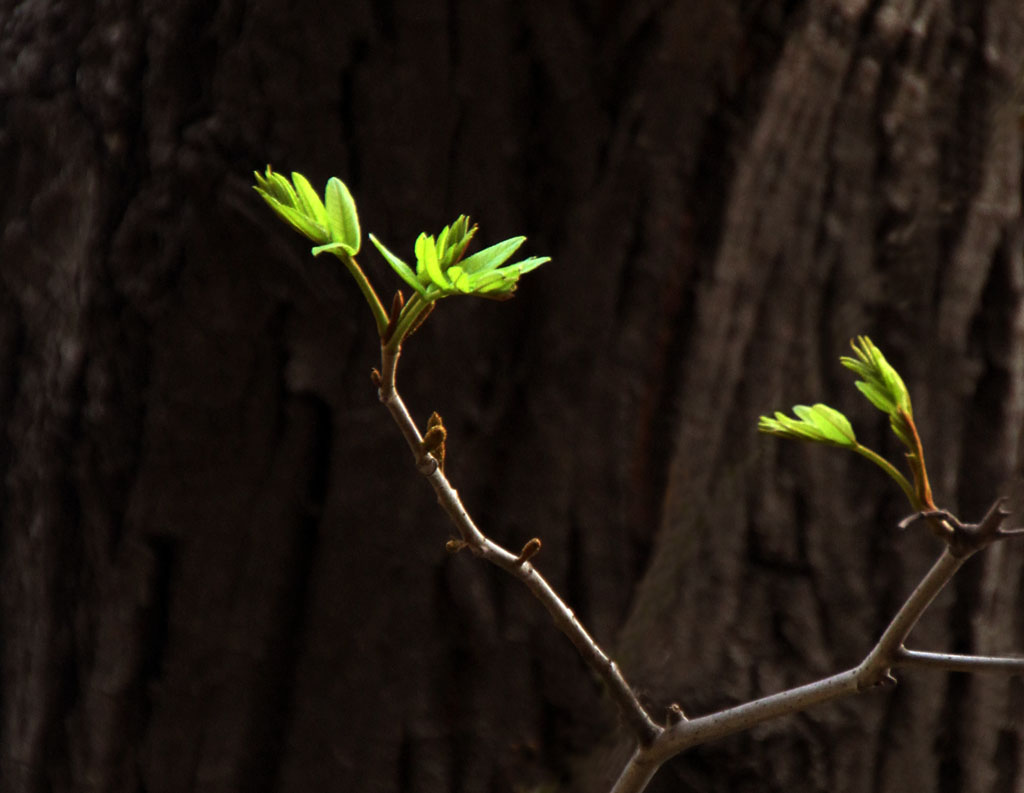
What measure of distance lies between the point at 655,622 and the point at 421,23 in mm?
601

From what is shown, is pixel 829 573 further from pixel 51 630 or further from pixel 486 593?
pixel 51 630

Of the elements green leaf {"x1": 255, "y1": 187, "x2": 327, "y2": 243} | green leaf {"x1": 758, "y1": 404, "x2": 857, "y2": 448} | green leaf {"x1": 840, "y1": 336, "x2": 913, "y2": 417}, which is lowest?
green leaf {"x1": 758, "y1": 404, "x2": 857, "y2": 448}

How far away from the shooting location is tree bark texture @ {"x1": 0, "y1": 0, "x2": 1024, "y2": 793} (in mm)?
904

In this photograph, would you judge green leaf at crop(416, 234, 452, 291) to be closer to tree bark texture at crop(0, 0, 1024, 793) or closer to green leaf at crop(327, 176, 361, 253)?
green leaf at crop(327, 176, 361, 253)

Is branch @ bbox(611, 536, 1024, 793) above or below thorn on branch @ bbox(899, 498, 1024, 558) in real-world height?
below

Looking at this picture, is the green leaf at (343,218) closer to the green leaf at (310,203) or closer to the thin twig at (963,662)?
the green leaf at (310,203)

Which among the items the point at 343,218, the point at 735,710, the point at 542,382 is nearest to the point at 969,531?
the point at 735,710

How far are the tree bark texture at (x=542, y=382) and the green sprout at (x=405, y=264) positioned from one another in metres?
0.48

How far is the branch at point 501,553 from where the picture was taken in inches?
16.7

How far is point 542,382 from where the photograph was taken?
0.92 meters

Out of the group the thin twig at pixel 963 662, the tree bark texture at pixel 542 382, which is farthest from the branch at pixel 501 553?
the tree bark texture at pixel 542 382

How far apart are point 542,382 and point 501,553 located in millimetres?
462

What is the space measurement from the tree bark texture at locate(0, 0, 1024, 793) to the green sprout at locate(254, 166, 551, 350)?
0.48 meters

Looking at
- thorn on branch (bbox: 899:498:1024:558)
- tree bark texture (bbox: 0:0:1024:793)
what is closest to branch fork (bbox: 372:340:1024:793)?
thorn on branch (bbox: 899:498:1024:558)
